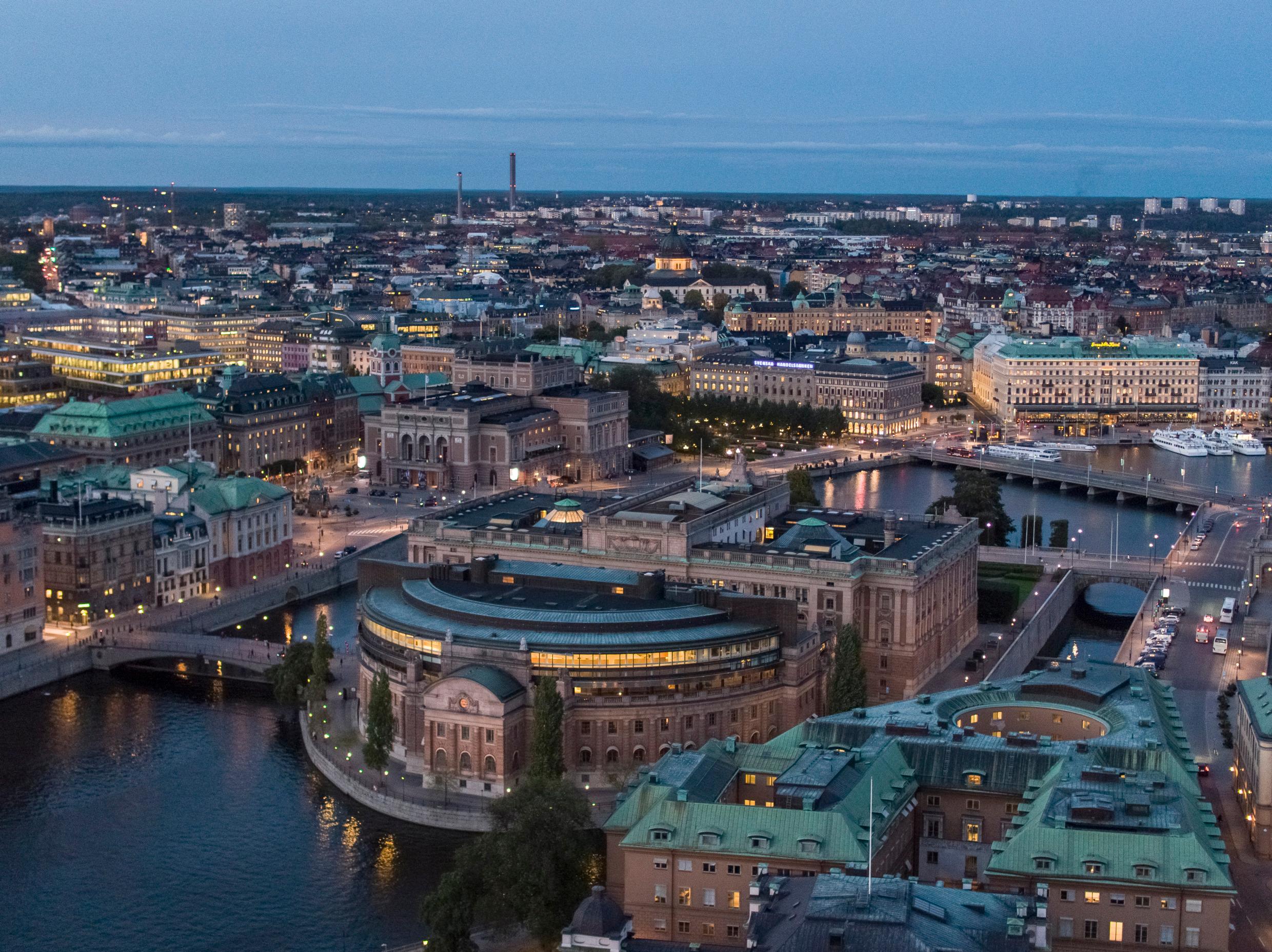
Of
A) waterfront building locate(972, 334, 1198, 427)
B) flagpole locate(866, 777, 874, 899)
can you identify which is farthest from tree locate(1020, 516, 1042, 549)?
flagpole locate(866, 777, 874, 899)

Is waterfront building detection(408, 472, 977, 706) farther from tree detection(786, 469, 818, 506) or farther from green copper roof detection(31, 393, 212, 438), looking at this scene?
green copper roof detection(31, 393, 212, 438)

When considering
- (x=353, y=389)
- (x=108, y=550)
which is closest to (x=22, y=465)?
(x=108, y=550)

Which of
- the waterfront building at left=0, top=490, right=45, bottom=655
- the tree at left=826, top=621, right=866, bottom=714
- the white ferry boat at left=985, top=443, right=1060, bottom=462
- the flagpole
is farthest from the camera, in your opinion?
the white ferry boat at left=985, top=443, right=1060, bottom=462

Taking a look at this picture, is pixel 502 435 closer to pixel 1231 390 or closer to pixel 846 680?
pixel 846 680

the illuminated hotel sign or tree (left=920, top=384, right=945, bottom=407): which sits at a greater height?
the illuminated hotel sign

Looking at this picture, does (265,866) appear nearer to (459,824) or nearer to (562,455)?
(459,824)

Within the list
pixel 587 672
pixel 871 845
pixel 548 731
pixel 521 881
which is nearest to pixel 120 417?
pixel 587 672
